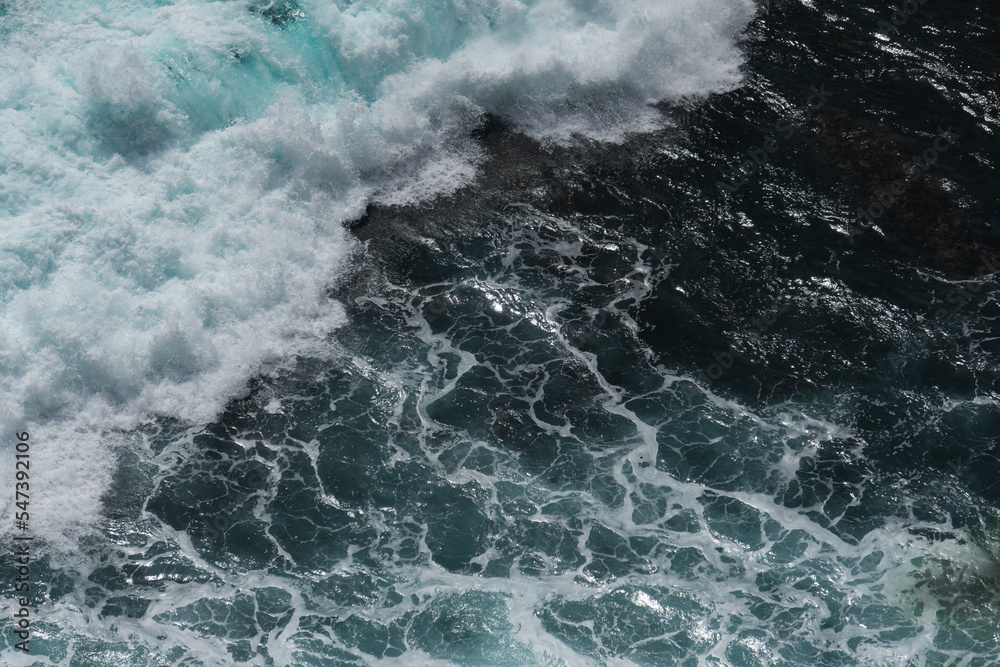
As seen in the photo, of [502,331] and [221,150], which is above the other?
[221,150]

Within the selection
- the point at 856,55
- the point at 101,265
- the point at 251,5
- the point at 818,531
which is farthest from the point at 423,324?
the point at 856,55

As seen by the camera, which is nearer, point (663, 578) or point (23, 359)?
point (663, 578)

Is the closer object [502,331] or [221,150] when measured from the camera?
[502,331]

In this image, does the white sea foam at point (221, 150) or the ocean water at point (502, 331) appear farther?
the white sea foam at point (221, 150)

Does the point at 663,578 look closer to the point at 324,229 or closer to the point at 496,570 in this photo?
the point at 496,570
